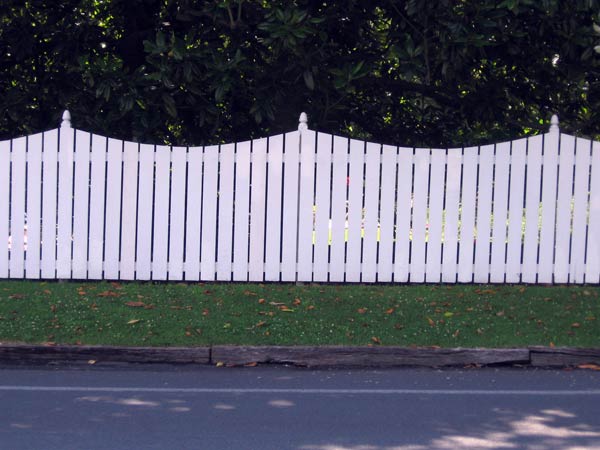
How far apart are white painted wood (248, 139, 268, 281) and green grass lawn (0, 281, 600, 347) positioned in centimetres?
31

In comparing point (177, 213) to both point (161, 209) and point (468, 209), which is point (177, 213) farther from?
point (468, 209)

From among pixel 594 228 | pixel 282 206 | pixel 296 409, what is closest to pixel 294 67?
pixel 282 206

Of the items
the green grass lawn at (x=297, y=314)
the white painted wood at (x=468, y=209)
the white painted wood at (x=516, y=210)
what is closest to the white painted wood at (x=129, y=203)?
the green grass lawn at (x=297, y=314)

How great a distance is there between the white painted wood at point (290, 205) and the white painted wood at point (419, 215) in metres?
1.38

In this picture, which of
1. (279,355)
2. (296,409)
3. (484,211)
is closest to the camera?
(296,409)

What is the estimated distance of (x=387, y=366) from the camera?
26.8ft

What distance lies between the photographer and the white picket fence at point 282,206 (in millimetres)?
10672

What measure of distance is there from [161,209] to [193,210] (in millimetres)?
368

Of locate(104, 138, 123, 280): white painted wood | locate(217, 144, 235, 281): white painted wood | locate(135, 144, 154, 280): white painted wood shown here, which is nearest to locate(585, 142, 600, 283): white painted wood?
locate(217, 144, 235, 281): white painted wood

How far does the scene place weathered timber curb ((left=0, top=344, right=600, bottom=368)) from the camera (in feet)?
26.7

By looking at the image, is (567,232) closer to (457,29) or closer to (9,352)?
(457,29)

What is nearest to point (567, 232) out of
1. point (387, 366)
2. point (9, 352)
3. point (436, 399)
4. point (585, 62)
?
point (585, 62)

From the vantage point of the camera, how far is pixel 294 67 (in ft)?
37.7

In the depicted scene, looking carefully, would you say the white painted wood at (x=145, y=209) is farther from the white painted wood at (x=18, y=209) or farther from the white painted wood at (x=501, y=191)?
the white painted wood at (x=501, y=191)
